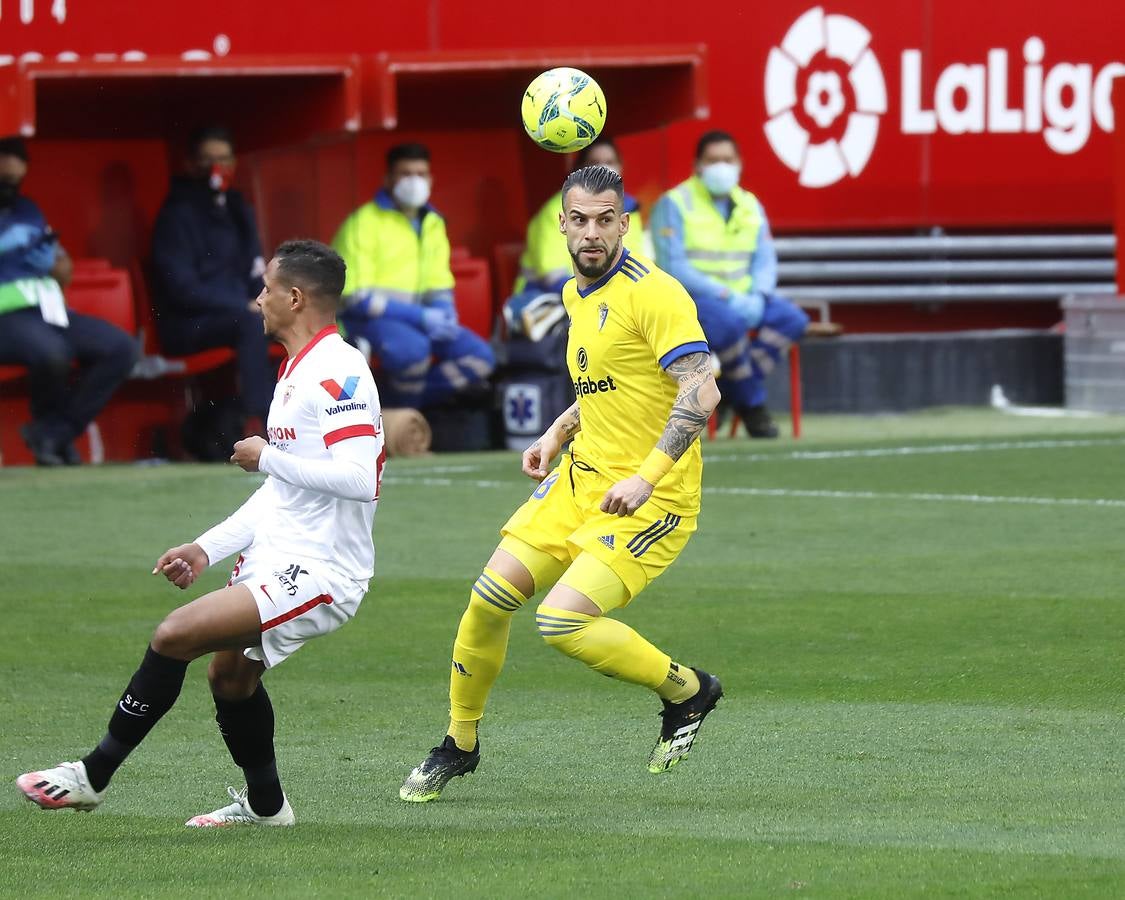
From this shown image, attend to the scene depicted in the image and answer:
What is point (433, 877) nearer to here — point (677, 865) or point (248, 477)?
point (677, 865)

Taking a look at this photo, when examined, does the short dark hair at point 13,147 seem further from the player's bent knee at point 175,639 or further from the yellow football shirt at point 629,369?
the player's bent knee at point 175,639

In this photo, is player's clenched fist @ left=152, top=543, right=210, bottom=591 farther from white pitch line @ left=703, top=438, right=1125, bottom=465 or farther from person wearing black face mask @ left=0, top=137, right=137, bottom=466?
white pitch line @ left=703, top=438, right=1125, bottom=465

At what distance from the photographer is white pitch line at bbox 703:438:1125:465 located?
15797mm

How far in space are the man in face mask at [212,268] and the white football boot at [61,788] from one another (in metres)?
9.55

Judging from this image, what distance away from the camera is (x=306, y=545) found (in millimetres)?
6074

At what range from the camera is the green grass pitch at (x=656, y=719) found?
18.2ft

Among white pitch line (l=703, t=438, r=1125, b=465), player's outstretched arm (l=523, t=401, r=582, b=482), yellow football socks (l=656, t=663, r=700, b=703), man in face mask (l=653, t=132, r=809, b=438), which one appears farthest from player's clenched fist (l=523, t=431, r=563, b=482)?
man in face mask (l=653, t=132, r=809, b=438)

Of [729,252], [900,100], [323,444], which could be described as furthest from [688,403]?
[900,100]

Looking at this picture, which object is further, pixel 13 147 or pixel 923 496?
pixel 13 147

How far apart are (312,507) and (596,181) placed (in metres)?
1.34

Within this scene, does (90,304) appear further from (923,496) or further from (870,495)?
(923,496)

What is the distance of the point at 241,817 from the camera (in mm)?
6203

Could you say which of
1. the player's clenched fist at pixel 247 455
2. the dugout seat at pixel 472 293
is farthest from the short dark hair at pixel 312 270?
the dugout seat at pixel 472 293

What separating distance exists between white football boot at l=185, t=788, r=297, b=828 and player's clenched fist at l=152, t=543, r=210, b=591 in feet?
2.09
